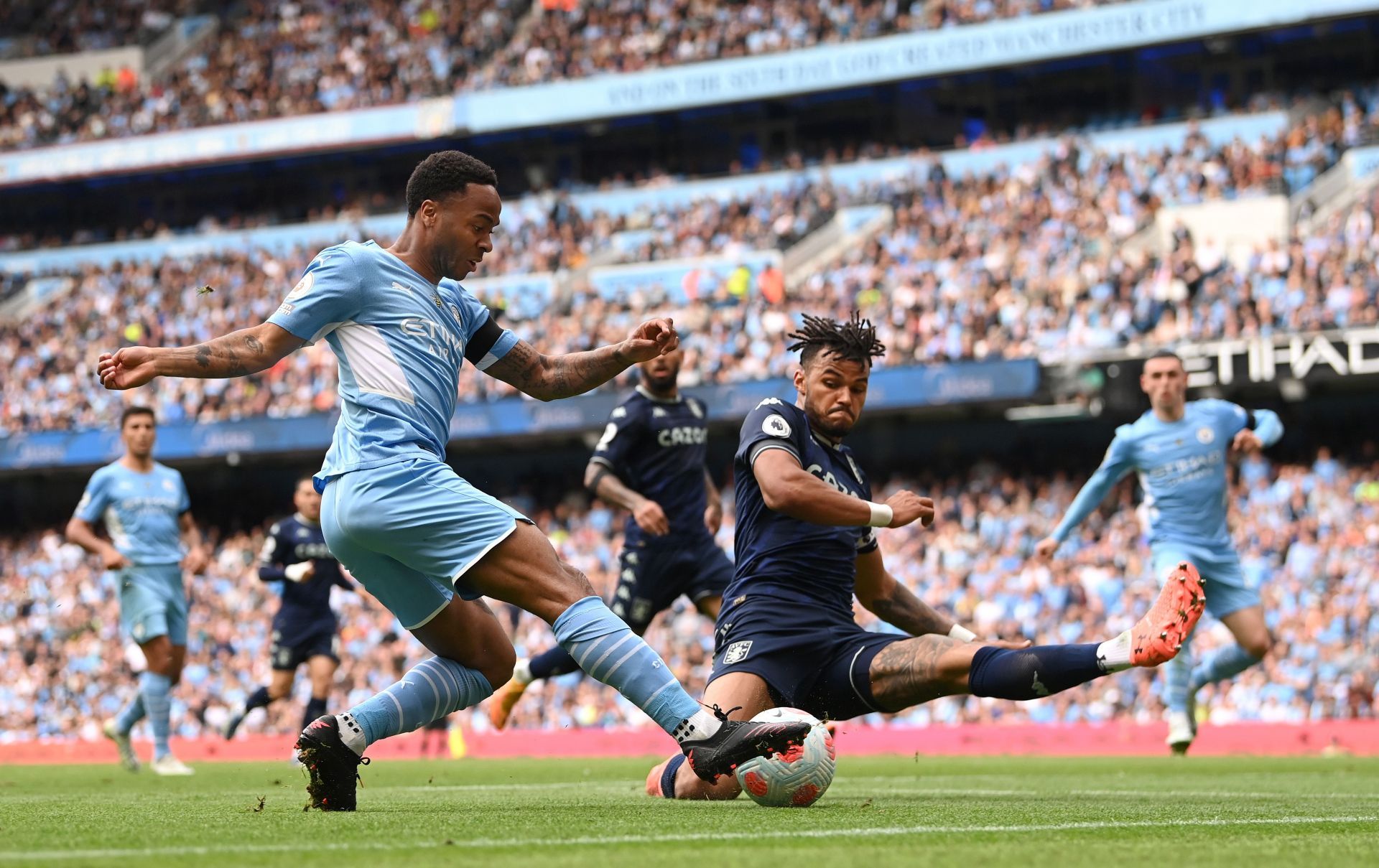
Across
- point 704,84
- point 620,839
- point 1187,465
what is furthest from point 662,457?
point 704,84

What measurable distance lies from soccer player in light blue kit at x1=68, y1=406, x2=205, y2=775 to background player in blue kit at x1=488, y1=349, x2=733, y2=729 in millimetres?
3200

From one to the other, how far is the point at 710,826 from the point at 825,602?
184 centimetres

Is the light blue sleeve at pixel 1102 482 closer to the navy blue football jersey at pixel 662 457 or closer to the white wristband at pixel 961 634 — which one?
the navy blue football jersey at pixel 662 457

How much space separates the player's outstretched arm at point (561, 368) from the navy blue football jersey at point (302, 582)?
754cm

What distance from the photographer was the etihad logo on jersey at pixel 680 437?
36.9ft

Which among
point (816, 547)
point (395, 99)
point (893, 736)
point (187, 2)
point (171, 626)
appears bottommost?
point (893, 736)

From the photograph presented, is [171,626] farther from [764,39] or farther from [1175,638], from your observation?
[764,39]

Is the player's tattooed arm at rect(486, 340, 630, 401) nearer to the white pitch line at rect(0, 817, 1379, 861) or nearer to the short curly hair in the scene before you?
the short curly hair

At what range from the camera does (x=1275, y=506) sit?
21438 millimetres

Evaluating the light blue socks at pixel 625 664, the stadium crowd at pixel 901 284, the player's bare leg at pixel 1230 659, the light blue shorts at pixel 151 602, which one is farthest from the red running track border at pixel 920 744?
the light blue socks at pixel 625 664

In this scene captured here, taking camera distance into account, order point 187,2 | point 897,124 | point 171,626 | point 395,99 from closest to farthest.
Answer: point 171,626, point 897,124, point 395,99, point 187,2

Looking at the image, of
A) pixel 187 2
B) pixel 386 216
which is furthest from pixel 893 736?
pixel 187 2

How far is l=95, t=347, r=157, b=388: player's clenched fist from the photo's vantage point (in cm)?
536

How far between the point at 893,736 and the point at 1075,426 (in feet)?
32.6
